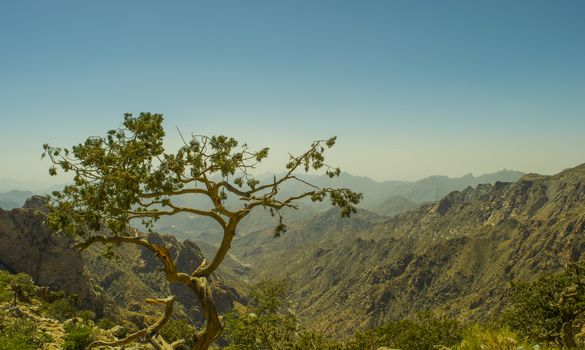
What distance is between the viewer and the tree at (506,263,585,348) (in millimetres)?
33656

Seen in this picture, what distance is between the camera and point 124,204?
41.0ft

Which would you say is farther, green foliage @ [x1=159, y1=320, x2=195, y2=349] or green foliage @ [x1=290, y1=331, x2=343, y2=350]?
green foliage @ [x1=159, y1=320, x2=195, y2=349]

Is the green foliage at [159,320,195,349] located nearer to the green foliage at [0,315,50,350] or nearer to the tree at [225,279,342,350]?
the tree at [225,279,342,350]

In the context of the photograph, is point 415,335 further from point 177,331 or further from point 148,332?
point 148,332

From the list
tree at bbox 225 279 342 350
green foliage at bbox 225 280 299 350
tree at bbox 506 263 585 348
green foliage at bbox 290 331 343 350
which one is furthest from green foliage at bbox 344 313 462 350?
green foliage at bbox 225 280 299 350

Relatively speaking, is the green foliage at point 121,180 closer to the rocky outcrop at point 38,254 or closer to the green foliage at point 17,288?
the green foliage at point 17,288

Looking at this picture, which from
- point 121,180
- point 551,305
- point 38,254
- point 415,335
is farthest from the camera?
point 38,254

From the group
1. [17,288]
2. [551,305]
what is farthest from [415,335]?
[17,288]

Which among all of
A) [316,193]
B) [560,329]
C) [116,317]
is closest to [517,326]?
[560,329]

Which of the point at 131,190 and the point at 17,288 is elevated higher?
the point at 131,190

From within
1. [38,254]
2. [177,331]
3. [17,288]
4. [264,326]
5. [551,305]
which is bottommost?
[177,331]

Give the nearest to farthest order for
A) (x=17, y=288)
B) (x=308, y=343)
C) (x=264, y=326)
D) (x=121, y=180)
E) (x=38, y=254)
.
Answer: (x=121, y=180), (x=264, y=326), (x=308, y=343), (x=17, y=288), (x=38, y=254)

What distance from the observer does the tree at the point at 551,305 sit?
110 ft

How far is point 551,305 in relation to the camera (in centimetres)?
3559
